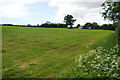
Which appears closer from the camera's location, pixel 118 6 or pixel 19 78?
pixel 19 78

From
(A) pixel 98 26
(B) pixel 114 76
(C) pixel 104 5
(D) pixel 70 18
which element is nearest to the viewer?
(B) pixel 114 76

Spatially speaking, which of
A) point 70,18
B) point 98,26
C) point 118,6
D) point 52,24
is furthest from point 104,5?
point 70,18

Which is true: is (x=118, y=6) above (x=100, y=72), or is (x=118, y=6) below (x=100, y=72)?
above

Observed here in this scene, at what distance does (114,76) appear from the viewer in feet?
27.5

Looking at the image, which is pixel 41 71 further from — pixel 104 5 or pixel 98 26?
pixel 98 26

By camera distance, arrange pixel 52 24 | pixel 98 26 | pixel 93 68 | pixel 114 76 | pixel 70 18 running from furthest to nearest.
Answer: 1. pixel 70 18
2. pixel 98 26
3. pixel 52 24
4. pixel 93 68
5. pixel 114 76

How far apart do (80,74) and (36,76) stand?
8.31 ft

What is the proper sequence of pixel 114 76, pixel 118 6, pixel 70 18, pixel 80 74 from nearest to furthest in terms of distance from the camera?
pixel 114 76 → pixel 80 74 → pixel 118 6 → pixel 70 18

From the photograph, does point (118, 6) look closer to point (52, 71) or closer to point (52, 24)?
point (52, 71)

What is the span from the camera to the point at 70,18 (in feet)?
422

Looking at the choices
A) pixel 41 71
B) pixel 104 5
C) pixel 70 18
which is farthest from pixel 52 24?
pixel 41 71

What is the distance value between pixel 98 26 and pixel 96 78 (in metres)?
110

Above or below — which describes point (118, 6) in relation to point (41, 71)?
above

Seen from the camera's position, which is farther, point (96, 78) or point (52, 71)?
point (52, 71)
